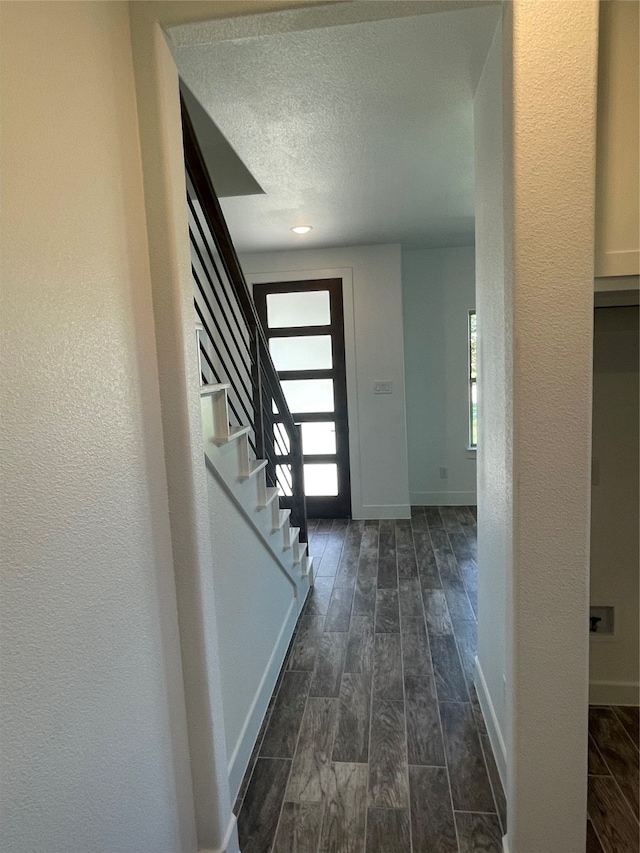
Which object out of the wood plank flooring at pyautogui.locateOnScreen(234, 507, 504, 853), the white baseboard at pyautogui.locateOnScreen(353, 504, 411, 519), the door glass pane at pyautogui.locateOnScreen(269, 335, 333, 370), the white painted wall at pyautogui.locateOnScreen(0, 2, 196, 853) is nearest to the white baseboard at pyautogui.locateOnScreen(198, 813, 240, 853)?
the wood plank flooring at pyautogui.locateOnScreen(234, 507, 504, 853)

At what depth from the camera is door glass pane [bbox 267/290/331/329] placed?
16.2 feet

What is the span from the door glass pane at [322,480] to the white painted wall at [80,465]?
12.3ft

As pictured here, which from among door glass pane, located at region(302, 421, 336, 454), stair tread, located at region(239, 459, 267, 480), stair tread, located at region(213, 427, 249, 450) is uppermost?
stair tread, located at region(213, 427, 249, 450)

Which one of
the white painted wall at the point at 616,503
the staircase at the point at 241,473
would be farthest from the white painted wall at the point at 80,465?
the white painted wall at the point at 616,503

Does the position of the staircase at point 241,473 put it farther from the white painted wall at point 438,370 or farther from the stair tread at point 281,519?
the white painted wall at point 438,370

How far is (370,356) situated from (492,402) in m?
3.03

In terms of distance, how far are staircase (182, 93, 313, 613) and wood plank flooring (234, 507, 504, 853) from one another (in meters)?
0.51

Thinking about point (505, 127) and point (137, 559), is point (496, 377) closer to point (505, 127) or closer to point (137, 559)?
point (505, 127)

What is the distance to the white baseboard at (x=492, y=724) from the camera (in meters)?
1.84

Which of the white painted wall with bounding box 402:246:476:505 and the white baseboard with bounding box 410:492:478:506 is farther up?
the white painted wall with bounding box 402:246:476:505

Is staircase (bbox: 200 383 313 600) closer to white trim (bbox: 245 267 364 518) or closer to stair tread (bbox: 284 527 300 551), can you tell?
stair tread (bbox: 284 527 300 551)

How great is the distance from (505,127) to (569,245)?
1.20ft

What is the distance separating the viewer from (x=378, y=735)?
2.17 meters

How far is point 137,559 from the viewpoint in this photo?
1.25 metres
